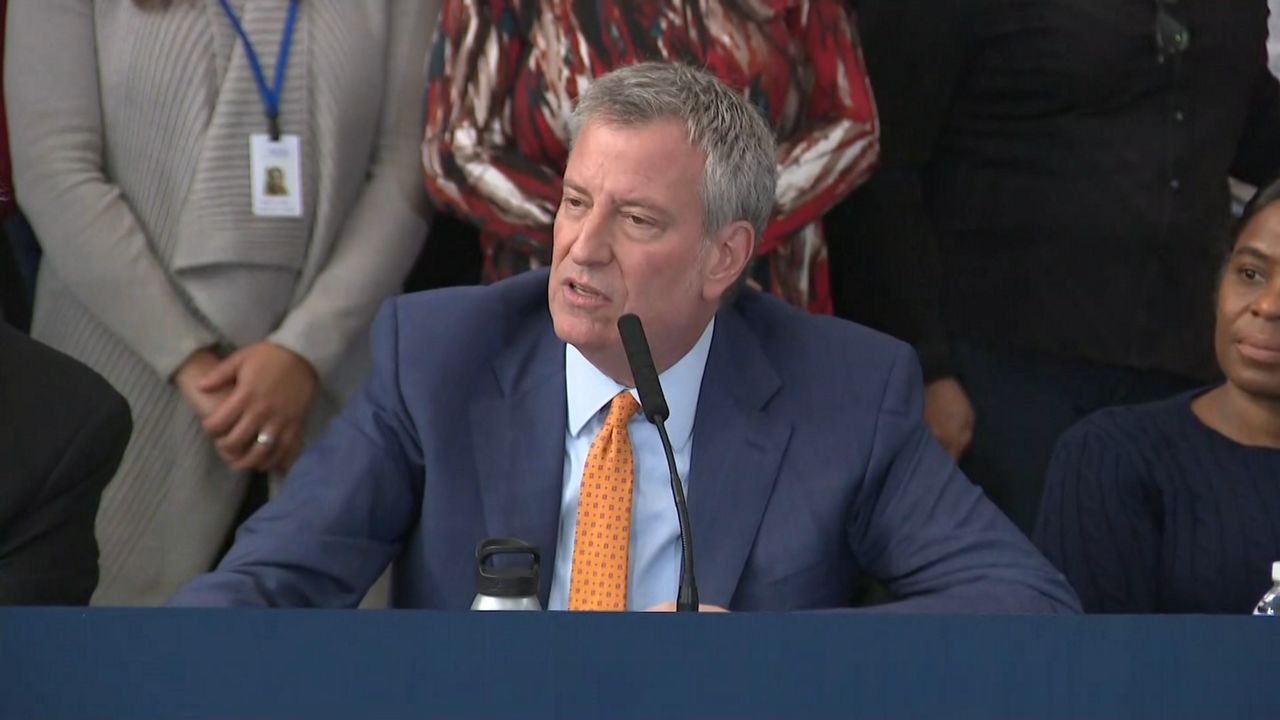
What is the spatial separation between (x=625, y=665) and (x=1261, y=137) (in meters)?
2.26

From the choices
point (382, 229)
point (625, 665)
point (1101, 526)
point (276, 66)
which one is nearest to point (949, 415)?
point (1101, 526)

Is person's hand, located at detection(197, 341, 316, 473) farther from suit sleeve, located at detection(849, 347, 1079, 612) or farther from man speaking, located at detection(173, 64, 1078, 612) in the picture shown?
suit sleeve, located at detection(849, 347, 1079, 612)

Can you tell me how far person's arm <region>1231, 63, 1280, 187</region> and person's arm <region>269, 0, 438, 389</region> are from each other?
56.0 inches

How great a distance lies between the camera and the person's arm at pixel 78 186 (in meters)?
2.89

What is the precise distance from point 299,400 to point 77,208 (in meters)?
0.46

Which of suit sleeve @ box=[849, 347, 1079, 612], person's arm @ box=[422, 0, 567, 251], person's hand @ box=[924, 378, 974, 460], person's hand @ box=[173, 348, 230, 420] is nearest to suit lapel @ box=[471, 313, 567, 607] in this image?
suit sleeve @ box=[849, 347, 1079, 612]

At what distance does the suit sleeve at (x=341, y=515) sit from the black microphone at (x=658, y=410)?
0.51 m

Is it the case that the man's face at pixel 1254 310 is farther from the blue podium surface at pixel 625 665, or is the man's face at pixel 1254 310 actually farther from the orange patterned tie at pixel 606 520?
the blue podium surface at pixel 625 665

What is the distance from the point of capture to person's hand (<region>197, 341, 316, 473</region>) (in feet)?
9.46

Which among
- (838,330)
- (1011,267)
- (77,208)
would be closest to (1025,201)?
(1011,267)

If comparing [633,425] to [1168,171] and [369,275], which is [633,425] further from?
[1168,171]

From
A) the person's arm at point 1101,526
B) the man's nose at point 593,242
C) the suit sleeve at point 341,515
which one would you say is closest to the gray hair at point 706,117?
the man's nose at point 593,242

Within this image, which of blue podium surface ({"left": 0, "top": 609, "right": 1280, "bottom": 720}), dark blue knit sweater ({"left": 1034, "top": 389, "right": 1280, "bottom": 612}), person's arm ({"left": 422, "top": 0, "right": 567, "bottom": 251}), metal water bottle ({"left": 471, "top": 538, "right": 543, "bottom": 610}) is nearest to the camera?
blue podium surface ({"left": 0, "top": 609, "right": 1280, "bottom": 720})

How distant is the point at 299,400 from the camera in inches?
115
